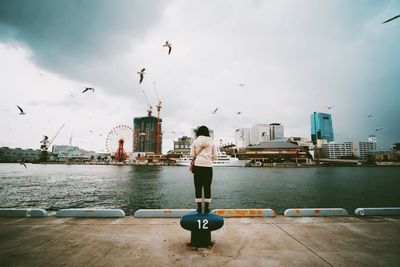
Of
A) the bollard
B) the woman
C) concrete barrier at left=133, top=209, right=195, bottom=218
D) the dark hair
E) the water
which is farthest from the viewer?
the water

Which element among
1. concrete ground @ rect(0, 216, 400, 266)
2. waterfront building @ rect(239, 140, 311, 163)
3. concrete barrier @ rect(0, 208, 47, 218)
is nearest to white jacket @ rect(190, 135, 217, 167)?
concrete ground @ rect(0, 216, 400, 266)

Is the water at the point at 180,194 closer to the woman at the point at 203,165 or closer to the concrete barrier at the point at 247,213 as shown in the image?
the concrete barrier at the point at 247,213

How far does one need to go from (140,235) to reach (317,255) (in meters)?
3.90

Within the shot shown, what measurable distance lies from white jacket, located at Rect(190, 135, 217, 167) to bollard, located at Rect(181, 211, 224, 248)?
1.10 meters

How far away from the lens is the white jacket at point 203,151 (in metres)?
4.66

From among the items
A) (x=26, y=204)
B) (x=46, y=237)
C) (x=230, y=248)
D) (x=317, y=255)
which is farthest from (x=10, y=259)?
(x=26, y=204)

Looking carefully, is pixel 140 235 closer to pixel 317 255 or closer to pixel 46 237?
pixel 46 237

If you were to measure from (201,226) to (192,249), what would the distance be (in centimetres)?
55

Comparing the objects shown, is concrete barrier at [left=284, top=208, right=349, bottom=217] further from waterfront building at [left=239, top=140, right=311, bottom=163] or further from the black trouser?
waterfront building at [left=239, top=140, right=311, bottom=163]

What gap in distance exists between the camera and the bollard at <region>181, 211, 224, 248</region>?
13.5ft

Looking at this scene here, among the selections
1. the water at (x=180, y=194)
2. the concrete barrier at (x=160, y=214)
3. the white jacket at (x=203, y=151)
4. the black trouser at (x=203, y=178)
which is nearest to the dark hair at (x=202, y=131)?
the white jacket at (x=203, y=151)

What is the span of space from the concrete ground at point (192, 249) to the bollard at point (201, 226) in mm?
180

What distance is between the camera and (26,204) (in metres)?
21.3

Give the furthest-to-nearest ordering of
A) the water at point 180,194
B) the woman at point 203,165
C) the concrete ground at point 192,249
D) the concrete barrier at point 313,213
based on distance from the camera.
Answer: the water at point 180,194 < the concrete barrier at point 313,213 < the woman at point 203,165 < the concrete ground at point 192,249
